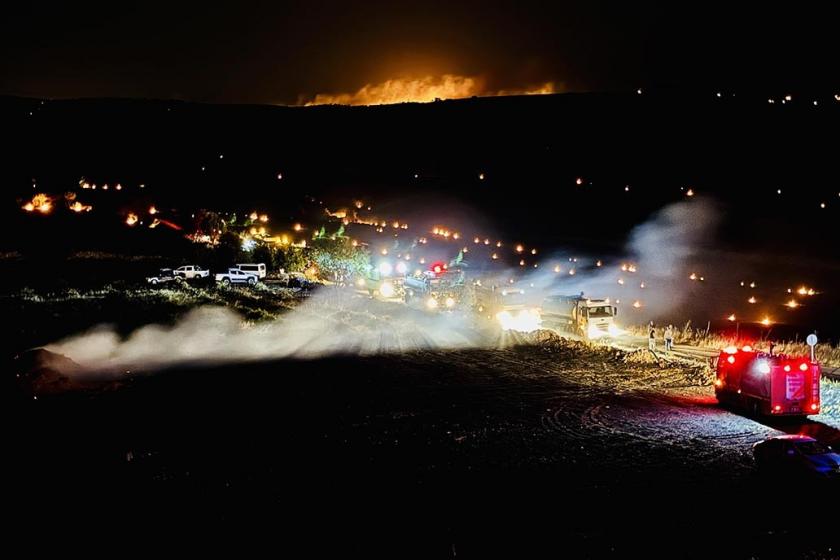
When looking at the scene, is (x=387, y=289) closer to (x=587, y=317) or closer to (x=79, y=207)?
(x=587, y=317)

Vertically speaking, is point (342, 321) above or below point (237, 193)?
below

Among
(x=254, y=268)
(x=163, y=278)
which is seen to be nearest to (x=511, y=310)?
(x=254, y=268)

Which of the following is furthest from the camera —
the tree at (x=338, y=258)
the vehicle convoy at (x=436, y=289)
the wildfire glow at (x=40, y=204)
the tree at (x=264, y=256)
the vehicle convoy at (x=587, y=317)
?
the wildfire glow at (x=40, y=204)

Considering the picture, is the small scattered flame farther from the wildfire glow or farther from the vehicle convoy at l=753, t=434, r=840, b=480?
the vehicle convoy at l=753, t=434, r=840, b=480

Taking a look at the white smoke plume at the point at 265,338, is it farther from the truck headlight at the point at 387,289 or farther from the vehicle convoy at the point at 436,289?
the truck headlight at the point at 387,289

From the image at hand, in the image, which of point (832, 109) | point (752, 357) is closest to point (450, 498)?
point (752, 357)

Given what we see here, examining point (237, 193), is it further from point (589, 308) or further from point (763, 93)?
point (763, 93)

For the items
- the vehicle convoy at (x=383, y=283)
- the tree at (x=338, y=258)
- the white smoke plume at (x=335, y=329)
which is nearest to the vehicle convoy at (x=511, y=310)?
the white smoke plume at (x=335, y=329)
